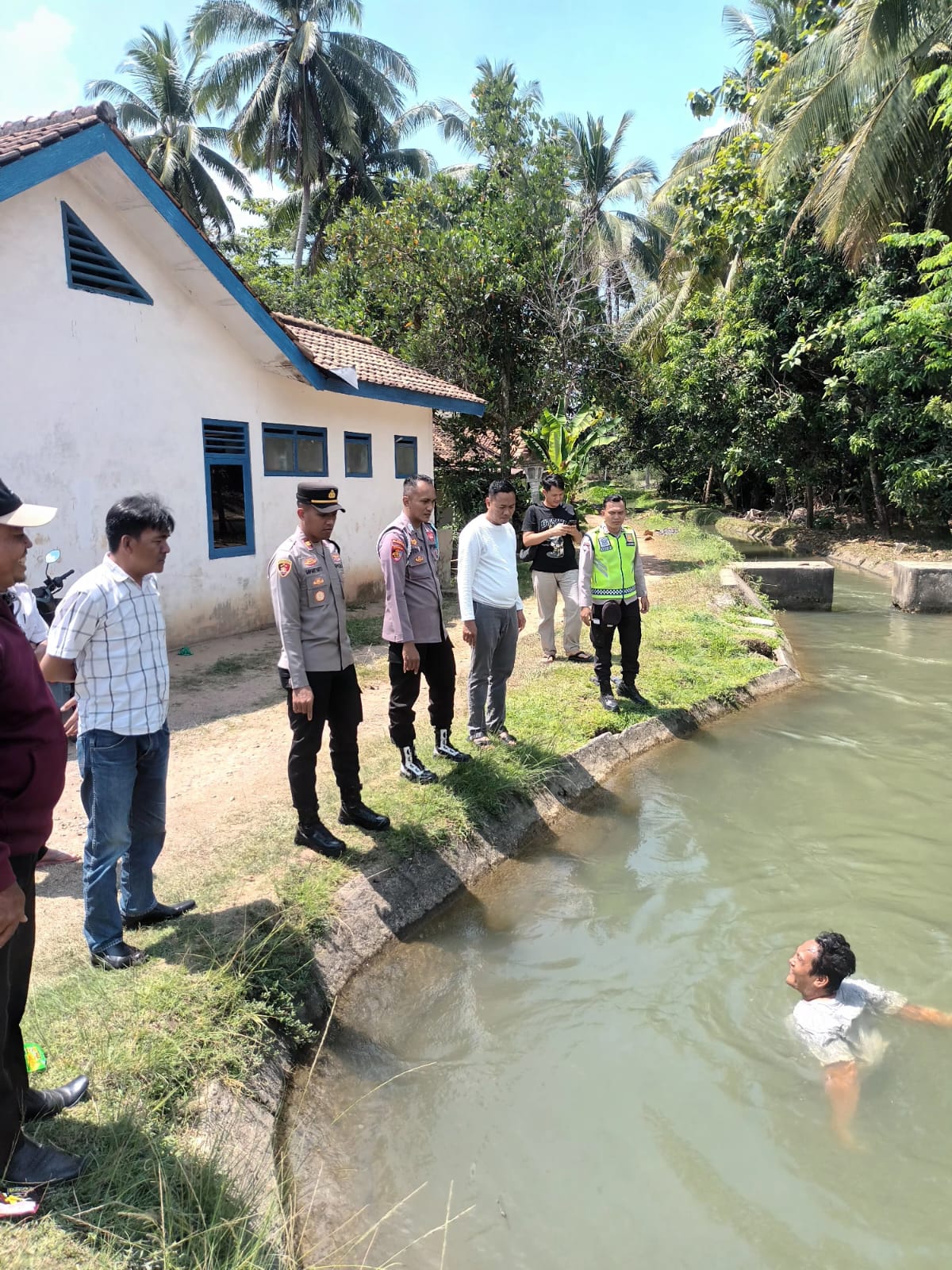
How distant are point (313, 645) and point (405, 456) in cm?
1005

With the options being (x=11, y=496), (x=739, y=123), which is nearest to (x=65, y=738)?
(x=11, y=496)

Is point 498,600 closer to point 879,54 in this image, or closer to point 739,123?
point 879,54

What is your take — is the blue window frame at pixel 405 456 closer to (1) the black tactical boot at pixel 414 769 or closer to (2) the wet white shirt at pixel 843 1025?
(1) the black tactical boot at pixel 414 769

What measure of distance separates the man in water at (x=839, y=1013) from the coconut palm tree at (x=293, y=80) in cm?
2482

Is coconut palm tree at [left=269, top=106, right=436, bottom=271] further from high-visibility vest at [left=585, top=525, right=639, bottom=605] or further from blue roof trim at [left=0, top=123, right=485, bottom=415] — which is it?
high-visibility vest at [left=585, top=525, right=639, bottom=605]

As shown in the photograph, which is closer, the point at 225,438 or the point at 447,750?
the point at 447,750

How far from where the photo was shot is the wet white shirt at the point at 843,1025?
11.3ft

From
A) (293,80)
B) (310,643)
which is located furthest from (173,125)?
(310,643)

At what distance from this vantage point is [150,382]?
884cm

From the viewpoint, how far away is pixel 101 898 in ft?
11.1

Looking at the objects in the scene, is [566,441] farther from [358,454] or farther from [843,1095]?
[843,1095]

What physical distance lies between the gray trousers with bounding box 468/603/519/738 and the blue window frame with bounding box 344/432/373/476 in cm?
711

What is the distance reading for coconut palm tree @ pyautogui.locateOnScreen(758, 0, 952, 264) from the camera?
45.6 ft

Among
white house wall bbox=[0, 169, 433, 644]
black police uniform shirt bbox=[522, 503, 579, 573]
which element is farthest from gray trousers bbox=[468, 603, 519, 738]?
white house wall bbox=[0, 169, 433, 644]
